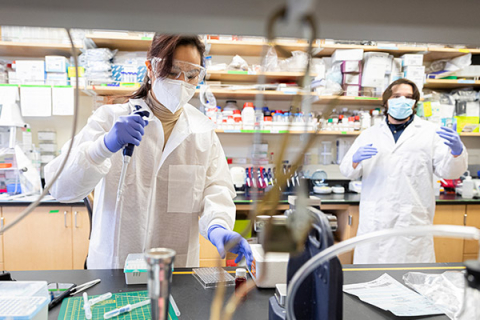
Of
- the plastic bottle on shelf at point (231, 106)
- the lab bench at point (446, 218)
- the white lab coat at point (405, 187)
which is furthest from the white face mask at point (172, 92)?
the plastic bottle on shelf at point (231, 106)

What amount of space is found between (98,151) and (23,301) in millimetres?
609

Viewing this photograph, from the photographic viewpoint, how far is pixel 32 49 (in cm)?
307

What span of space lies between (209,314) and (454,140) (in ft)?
6.22

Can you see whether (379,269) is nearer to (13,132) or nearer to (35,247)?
(35,247)

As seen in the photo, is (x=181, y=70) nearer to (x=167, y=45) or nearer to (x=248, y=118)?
(x=167, y=45)

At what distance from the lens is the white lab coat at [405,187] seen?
224 cm

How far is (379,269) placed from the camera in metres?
1.34

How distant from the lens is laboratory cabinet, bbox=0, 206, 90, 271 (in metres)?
2.68

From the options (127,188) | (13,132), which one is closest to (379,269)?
(127,188)

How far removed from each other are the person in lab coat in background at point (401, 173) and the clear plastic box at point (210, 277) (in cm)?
143

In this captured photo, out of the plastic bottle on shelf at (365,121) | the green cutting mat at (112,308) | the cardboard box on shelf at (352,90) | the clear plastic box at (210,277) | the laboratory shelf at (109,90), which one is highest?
the cardboard box on shelf at (352,90)

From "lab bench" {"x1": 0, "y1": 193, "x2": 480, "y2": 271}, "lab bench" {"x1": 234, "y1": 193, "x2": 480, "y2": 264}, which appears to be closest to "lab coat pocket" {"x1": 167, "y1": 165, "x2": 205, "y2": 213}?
"lab bench" {"x1": 0, "y1": 193, "x2": 480, "y2": 271}

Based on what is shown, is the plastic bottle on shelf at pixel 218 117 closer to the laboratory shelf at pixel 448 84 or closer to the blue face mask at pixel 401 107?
the blue face mask at pixel 401 107

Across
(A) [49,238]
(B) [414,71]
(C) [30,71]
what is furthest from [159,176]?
(B) [414,71]
